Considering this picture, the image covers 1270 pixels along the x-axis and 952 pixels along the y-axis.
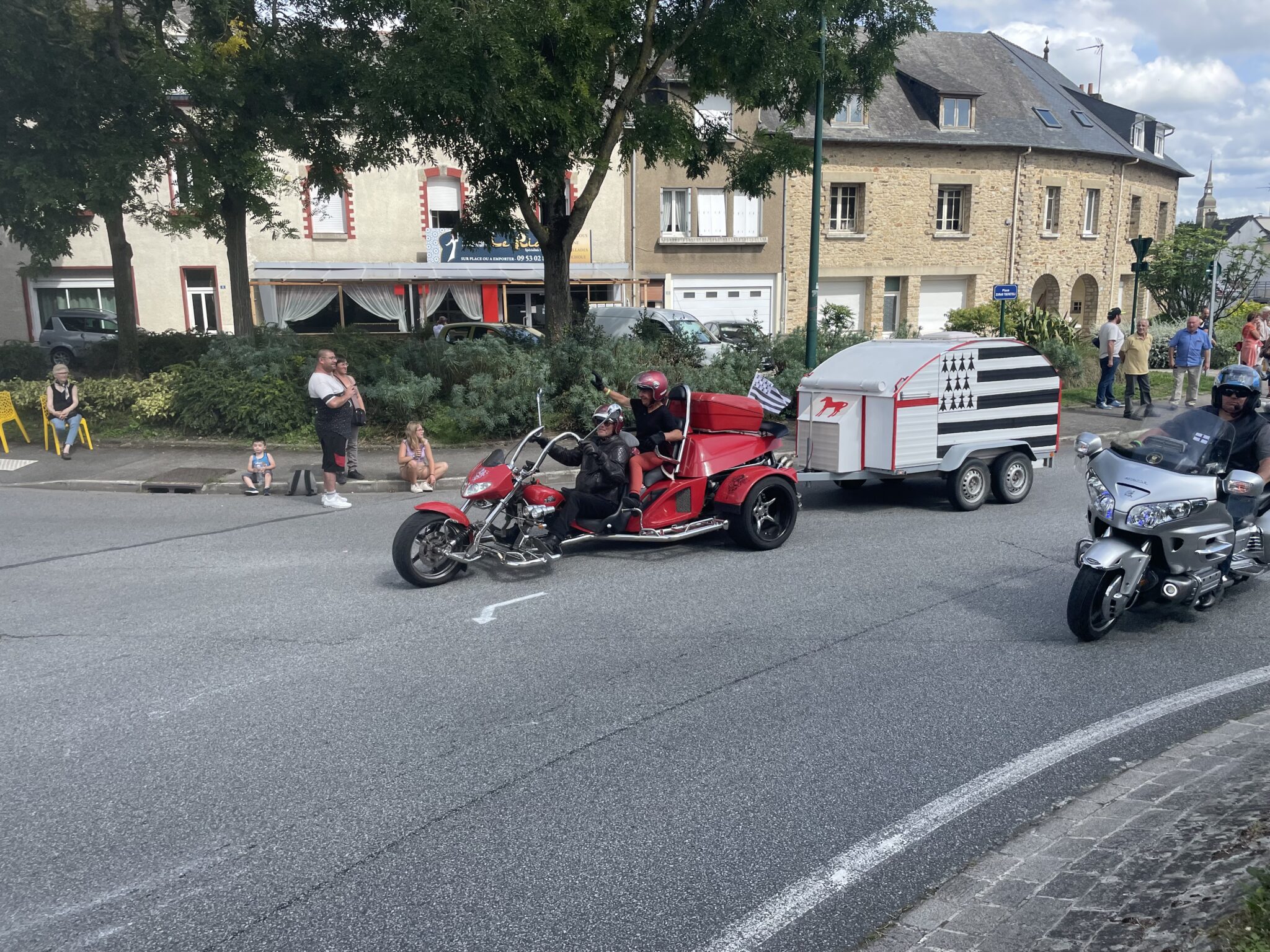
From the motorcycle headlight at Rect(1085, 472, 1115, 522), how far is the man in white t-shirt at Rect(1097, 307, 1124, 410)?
1234 cm

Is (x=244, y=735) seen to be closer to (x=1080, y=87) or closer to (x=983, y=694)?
(x=983, y=694)

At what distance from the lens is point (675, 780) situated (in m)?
4.62

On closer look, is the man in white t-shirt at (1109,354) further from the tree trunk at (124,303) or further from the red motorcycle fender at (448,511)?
the tree trunk at (124,303)

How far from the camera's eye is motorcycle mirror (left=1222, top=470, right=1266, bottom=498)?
6.52 m

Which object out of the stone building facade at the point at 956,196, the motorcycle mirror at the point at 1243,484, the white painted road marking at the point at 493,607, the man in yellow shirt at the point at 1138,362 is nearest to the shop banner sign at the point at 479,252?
the stone building facade at the point at 956,196

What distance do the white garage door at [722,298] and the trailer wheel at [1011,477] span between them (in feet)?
75.8

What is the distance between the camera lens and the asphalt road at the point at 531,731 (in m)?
3.72

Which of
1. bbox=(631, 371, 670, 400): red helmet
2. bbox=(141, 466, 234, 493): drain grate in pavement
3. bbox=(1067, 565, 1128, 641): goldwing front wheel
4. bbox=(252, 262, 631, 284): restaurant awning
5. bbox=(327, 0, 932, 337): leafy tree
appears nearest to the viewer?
bbox=(1067, 565, 1128, 641): goldwing front wheel

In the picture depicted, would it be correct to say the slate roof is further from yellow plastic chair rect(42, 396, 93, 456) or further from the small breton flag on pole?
the small breton flag on pole

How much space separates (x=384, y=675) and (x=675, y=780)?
7.11ft

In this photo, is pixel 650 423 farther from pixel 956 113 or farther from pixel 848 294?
pixel 956 113

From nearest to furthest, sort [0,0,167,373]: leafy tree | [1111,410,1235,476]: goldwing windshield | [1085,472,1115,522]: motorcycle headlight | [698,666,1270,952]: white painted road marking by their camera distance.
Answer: [698,666,1270,952]: white painted road marking
[1085,472,1115,522]: motorcycle headlight
[1111,410,1235,476]: goldwing windshield
[0,0,167,373]: leafy tree

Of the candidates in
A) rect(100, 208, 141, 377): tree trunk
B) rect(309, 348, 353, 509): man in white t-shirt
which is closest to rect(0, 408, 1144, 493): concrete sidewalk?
rect(309, 348, 353, 509): man in white t-shirt

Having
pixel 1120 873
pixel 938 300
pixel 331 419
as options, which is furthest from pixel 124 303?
pixel 938 300
